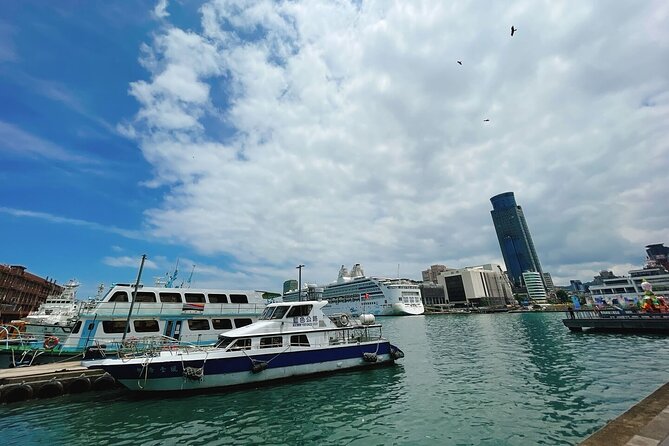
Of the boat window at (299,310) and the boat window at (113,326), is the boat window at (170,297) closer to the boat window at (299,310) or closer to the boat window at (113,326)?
the boat window at (113,326)

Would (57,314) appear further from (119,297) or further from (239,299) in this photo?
(239,299)

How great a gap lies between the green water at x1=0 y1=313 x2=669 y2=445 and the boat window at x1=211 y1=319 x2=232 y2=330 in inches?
365

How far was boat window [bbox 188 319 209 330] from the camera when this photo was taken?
968 inches

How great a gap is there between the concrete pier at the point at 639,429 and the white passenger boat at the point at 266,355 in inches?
567

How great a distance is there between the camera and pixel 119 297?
75.7 ft

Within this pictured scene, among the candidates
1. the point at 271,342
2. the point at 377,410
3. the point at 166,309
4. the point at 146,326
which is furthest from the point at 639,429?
the point at 146,326

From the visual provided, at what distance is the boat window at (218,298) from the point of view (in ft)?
86.4

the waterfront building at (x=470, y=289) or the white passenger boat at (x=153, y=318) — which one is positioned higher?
the waterfront building at (x=470, y=289)

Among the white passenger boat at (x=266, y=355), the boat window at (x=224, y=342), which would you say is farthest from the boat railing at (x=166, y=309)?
the boat window at (x=224, y=342)

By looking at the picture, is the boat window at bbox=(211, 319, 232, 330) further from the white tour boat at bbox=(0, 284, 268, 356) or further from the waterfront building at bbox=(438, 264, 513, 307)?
the waterfront building at bbox=(438, 264, 513, 307)

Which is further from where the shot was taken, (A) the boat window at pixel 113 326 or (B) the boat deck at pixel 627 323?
(B) the boat deck at pixel 627 323

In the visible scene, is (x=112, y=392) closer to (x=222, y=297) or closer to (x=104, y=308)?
(x=104, y=308)

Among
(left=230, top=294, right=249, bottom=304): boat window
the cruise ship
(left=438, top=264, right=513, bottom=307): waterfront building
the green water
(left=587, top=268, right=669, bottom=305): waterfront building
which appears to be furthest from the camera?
(left=438, top=264, right=513, bottom=307): waterfront building

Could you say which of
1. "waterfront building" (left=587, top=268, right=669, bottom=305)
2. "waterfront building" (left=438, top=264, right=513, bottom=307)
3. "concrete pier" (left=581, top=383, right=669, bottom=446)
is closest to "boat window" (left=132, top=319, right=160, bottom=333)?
"concrete pier" (left=581, top=383, right=669, bottom=446)
